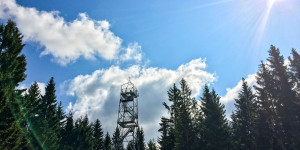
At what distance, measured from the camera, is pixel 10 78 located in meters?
18.8

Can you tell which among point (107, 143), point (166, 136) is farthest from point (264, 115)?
point (107, 143)

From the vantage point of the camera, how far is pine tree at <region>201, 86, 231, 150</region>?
26075mm

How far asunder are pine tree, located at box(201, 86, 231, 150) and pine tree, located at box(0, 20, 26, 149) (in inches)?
840

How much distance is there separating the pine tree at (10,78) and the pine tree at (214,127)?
21.3 metres

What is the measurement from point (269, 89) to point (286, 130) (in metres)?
6.32

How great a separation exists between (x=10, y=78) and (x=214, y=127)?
932 inches

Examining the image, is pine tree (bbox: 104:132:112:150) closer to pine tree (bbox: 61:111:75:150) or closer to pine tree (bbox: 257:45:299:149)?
pine tree (bbox: 61:111:75:150)

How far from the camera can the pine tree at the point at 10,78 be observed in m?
17.6

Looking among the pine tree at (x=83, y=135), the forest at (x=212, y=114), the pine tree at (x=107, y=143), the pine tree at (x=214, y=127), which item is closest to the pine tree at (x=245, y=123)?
the forest at (x=212, y=114)

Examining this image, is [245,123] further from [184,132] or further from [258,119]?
[184,132]

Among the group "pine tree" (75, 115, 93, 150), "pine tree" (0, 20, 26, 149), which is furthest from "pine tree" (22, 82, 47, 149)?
"pine tree" (75, 115, 93, 150)

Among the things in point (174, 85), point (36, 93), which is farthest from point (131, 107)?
point (36, 93)

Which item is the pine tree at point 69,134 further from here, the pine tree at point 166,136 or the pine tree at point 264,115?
the pine tree at point 264,115

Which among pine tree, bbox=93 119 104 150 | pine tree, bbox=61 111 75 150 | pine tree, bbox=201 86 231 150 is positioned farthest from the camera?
pine tree, bbox=93 119 104 150
